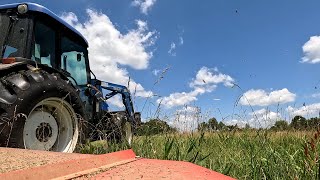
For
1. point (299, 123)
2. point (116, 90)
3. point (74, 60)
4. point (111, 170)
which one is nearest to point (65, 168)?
point (111, 170)

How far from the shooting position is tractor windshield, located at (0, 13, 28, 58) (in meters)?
4.44

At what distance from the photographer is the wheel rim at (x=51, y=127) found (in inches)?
147

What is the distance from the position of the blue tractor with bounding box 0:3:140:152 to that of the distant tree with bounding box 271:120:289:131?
1851 millimetres

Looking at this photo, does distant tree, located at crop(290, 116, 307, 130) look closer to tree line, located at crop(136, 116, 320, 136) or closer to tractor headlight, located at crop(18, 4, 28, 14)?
tree line, located at crop(136, 116, 320, 136)

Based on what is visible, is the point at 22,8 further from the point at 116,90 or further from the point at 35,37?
the point at 116,90

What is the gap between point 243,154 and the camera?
12.0 feet

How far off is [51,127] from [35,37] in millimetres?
1246

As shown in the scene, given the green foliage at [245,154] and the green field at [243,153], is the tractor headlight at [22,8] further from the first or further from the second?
the green foliage at [245,154]

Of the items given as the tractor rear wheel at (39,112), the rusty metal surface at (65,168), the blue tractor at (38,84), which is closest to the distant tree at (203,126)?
the blue tractor at (38,84)

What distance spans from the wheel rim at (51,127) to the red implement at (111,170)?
239 centimetres

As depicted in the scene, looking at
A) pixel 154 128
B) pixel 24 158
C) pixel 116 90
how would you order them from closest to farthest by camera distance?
1. pixel 24 158
2. pixel 154 128
3. pixel 116 90

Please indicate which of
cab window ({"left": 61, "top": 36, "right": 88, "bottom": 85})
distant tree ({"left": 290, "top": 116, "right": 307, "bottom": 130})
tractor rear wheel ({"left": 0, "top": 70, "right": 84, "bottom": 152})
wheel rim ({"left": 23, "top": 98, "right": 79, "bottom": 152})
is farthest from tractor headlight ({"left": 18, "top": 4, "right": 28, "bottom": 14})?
distant tree ({"left": 290, "top": 116, "right": 307, "bottom": 130})

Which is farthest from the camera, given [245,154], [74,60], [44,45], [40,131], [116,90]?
[116,90]

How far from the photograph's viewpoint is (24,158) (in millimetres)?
1529
